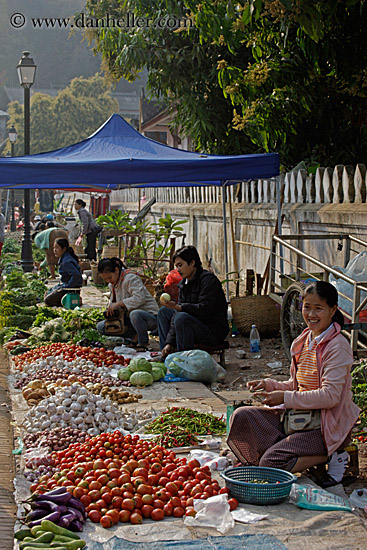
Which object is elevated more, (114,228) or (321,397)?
(114,228)

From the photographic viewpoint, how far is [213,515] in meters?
3.97

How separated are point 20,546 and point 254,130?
9380mm

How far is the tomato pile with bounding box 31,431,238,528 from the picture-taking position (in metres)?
4.06

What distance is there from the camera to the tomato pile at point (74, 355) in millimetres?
8070

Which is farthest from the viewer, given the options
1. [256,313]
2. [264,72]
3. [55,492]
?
[264,72]

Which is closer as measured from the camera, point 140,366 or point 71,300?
point 140,366

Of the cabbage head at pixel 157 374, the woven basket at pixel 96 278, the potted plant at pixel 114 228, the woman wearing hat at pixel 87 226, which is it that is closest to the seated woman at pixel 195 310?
the cabbage head at pixel 157 374

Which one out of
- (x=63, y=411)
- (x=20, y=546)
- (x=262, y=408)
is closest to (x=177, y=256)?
(x=63, y=411)

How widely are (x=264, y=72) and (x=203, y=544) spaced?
7911 millimetres

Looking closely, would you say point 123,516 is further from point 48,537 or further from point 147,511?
point 48,537

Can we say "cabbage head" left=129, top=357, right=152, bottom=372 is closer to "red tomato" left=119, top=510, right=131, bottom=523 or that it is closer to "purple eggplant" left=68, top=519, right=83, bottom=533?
"red tomato" left=119, top=510, right=131, bottom=523

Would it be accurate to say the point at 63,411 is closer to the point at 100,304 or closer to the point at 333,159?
the point at 100,304

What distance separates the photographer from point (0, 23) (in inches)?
4537

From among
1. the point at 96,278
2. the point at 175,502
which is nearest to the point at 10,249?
the point at 96,278
